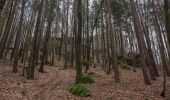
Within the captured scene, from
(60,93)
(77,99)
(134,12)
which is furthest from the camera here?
(134,12)

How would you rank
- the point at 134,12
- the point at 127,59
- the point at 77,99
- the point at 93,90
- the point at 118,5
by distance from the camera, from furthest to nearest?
the point at 127,59
the point at 118,5
the point at 134,12
the point at 93,90
the point at 77,99

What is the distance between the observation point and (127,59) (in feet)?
109

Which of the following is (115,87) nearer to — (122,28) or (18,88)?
(18,88)

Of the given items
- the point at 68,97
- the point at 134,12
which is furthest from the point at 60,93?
the point at 134,12

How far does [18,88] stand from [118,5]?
792 inches

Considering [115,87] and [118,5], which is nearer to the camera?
[115,87]

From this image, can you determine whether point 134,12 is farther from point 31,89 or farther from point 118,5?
point 118,5

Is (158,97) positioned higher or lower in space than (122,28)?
lower

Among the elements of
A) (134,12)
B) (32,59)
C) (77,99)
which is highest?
(134,12)

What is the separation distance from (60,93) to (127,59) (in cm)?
2266

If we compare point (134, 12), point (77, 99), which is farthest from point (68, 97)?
point (134, 12)

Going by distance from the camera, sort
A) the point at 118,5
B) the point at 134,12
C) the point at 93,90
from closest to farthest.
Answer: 1. the point at 93,90
2. the point at 134,12
3. the point at 118,5

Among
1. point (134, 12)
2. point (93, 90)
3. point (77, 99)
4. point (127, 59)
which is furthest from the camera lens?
point (127, 59)

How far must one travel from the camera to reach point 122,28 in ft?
114
